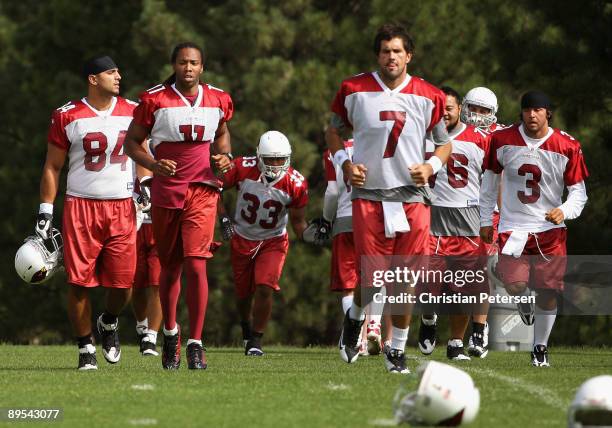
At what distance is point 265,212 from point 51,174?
3.45 meters

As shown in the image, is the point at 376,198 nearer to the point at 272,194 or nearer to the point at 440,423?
the point at 440,423

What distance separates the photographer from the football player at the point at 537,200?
10.5 meters

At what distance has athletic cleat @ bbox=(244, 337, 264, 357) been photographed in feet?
41.5

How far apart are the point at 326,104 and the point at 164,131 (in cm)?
1378

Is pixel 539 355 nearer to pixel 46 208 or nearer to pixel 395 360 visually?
pixel 395 360

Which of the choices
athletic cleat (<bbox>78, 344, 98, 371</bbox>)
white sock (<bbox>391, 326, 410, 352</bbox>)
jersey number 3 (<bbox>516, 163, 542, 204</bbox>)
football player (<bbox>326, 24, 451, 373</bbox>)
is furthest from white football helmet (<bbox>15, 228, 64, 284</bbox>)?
jersey number 3 (<bbox>516, 163, 542, 204</bbox>)

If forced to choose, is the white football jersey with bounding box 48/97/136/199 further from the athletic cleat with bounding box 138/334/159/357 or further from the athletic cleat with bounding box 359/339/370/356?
the athletic cleat with bounding box 359/339/370/356

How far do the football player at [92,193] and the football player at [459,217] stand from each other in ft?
9.79

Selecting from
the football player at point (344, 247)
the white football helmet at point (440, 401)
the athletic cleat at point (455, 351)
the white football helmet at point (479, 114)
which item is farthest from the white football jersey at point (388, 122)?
the white football helmet at point (479, 114)

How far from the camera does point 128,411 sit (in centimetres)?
706

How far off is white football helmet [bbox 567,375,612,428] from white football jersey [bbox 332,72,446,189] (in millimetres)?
3093

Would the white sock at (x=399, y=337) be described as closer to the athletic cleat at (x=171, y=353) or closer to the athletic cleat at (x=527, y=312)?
the athletic cleat at (x=171, y=353)

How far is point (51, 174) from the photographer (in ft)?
32.0

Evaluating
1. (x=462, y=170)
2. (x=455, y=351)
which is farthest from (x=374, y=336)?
(x=462, y=170)
